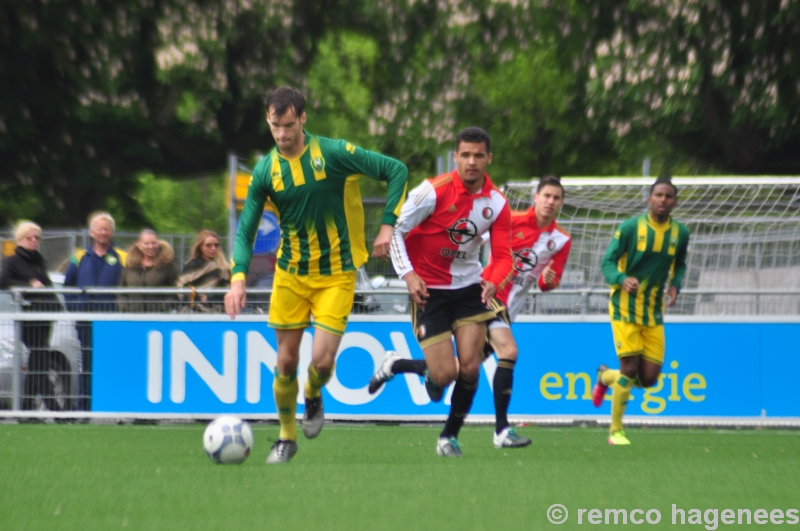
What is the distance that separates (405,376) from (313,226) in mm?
4861

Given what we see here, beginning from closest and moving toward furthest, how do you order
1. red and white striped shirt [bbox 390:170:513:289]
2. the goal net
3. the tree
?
red and white striped shirt [bbox 390:170:513:289]
the goal net
the tree

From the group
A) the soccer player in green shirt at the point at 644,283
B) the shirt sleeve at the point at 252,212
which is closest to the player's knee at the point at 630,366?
the soccer player in green shirt at the point at 644,283

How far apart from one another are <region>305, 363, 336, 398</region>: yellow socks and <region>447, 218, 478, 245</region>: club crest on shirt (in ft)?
4.27

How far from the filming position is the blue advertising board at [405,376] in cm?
1244

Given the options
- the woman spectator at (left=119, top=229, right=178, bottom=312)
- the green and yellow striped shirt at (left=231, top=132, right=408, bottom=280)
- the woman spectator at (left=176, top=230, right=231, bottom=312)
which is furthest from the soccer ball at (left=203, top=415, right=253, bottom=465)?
the woman spectator at (left=176, top=230, right=231, bottom=312)

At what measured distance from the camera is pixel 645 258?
10.5 m

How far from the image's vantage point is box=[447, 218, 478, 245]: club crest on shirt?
865 cm

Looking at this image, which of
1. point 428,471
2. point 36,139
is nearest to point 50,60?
point 36,139

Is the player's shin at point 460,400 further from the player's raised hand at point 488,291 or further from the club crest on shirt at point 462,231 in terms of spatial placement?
the club crest on shirt at point 462,231

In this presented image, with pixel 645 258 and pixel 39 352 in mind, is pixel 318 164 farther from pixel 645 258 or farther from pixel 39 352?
pixel 39 352

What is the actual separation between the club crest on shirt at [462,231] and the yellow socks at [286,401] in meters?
1.50

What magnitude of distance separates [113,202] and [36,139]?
3.34m

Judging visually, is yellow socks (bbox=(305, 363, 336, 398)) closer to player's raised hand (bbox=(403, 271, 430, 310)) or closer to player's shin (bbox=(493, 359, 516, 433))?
player's raised hand (bbox=(403, 271, 430, 310))

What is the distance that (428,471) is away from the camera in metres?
7.93
